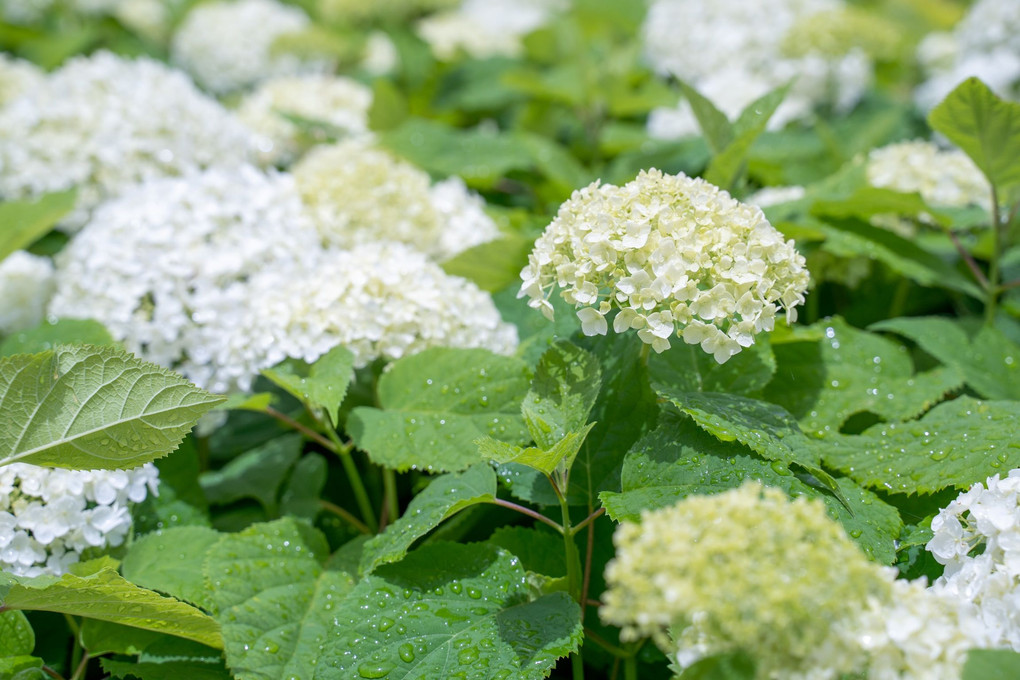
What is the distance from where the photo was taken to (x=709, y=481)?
52.0 inches

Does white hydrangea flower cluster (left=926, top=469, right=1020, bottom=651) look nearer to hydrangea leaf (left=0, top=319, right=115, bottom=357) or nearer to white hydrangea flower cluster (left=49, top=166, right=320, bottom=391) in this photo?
white hydrangea flower cluster (left=49, top=166, right=320, bottom=391)

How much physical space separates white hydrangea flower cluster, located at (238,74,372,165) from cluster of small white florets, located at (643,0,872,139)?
1137 millimetres

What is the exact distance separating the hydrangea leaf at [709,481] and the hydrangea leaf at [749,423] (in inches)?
1.1

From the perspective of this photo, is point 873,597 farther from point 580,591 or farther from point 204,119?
point 204,119

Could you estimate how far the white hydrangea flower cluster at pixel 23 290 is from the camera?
2.33 metres

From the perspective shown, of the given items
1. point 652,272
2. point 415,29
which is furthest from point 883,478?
point 415,29

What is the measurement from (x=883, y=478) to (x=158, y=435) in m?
1.19

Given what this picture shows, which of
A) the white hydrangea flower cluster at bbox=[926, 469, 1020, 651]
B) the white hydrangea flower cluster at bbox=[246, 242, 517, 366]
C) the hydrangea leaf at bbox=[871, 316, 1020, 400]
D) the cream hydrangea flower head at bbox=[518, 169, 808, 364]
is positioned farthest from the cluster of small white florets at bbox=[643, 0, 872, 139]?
the white hydrangea flower cluster at bbox=[926, 469, 1020, 651]

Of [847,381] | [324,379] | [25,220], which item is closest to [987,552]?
[847,381]

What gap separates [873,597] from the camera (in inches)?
39.9

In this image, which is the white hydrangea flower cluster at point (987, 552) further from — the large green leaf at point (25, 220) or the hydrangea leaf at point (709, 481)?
the large green leaf at point (25, 220)

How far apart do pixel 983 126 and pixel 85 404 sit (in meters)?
1.79

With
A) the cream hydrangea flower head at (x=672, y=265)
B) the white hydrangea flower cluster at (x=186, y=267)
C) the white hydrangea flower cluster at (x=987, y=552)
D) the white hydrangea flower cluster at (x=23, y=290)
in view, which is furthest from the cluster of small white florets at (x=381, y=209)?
the white hydrangea flower cluster at (x=987, y=552)

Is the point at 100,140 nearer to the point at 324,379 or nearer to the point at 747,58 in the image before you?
the point at 324,379
